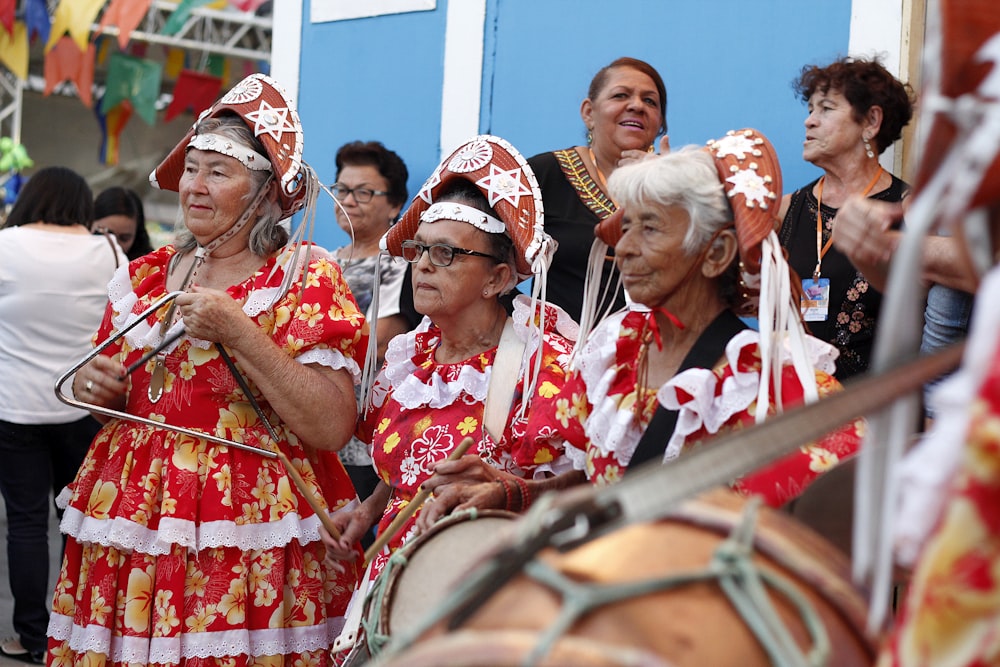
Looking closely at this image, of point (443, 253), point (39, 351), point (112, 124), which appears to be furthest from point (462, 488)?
point (112, 124)

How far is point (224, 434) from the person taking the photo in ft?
11.8

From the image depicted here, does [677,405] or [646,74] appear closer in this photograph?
[677,405]

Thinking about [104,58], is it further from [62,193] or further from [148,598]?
[148,598]

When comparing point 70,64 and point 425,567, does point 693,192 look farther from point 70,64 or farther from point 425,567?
point 70,64

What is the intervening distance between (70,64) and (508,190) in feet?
45.2

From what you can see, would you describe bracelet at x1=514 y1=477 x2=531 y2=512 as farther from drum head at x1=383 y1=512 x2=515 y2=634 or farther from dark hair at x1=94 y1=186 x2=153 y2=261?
dark hair at x1=94 y1=186 x2=153 y2=261

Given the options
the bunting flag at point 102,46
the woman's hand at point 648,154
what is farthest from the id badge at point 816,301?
the bunting flag at point 102,46

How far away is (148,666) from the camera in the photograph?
11.2ft

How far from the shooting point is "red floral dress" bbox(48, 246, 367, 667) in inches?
136

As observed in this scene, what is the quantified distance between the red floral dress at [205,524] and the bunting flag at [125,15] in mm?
10763

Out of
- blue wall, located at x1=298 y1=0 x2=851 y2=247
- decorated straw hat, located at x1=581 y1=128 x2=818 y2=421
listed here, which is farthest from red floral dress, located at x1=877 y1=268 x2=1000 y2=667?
blue wall, located at x1=298 y1=0 x2=851 y2=247

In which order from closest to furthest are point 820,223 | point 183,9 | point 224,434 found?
1. point 224,434
2. point 820,223
3. point 183,9

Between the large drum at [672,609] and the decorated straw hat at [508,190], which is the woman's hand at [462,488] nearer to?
the decorated straw hat at [508,190]

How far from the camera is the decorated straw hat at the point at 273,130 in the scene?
3695 mm
